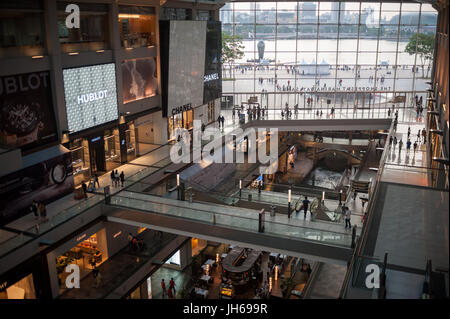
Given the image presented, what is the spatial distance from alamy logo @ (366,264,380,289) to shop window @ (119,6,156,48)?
57.6 ft

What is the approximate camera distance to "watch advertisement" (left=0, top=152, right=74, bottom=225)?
15.9 m

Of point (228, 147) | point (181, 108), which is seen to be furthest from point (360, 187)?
point (181, 108)

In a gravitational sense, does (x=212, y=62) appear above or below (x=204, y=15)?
below

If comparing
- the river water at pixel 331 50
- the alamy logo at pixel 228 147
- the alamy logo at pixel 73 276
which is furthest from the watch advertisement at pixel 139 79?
the river water at pixel 331 50

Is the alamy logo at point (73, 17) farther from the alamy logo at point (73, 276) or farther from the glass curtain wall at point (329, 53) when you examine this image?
the glass curtain wall at point (329, 53)

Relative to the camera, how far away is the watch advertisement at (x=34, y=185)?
15909 millimetres

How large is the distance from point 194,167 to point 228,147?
4.90 m

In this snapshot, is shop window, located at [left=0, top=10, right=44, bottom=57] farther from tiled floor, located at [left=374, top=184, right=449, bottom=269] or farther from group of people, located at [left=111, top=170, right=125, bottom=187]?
tiled floor, located at [left=374, top=184, right=449, bottom=269]

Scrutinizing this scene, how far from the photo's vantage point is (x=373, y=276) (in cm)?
1008

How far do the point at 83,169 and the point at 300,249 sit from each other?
11915 mm

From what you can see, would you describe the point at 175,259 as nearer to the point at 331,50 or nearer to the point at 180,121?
the point at 180,121

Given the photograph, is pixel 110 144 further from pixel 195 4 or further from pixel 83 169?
pixel 195 4

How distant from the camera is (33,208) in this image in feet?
54.5
